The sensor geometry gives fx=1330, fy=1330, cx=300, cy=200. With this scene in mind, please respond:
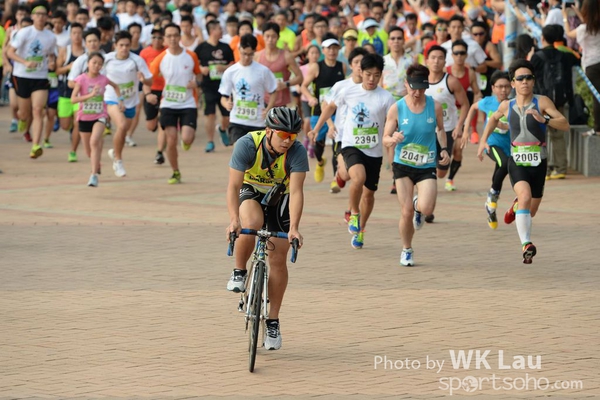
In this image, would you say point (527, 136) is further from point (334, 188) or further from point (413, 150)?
point (334, 188)

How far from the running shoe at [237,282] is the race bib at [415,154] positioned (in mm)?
3730

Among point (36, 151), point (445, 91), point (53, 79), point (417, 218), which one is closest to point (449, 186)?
point (445, 91)

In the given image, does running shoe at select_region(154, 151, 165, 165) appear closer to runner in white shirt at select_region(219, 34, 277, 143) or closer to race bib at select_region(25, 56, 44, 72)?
race bib at select_region(25, 56, 44, 72)

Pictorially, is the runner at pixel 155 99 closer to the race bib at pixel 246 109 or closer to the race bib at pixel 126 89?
the race bib at pixel 126 89

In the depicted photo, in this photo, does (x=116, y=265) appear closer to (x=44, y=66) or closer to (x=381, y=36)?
(x=44, y=66)

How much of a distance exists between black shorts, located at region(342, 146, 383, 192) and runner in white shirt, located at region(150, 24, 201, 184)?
492cm

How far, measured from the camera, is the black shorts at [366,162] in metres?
12.8

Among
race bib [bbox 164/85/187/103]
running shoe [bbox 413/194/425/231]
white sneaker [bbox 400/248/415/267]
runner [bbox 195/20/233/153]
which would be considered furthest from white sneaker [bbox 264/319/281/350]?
runner [bbox 195/20/233/153]

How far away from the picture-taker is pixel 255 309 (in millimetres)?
8031

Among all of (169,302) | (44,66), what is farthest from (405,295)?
(44,66)

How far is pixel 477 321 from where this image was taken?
30.7ft

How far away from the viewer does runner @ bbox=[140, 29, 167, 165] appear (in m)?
19.2

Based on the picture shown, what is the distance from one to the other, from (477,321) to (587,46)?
959 centimetres

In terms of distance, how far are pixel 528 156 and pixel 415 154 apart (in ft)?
3.30
